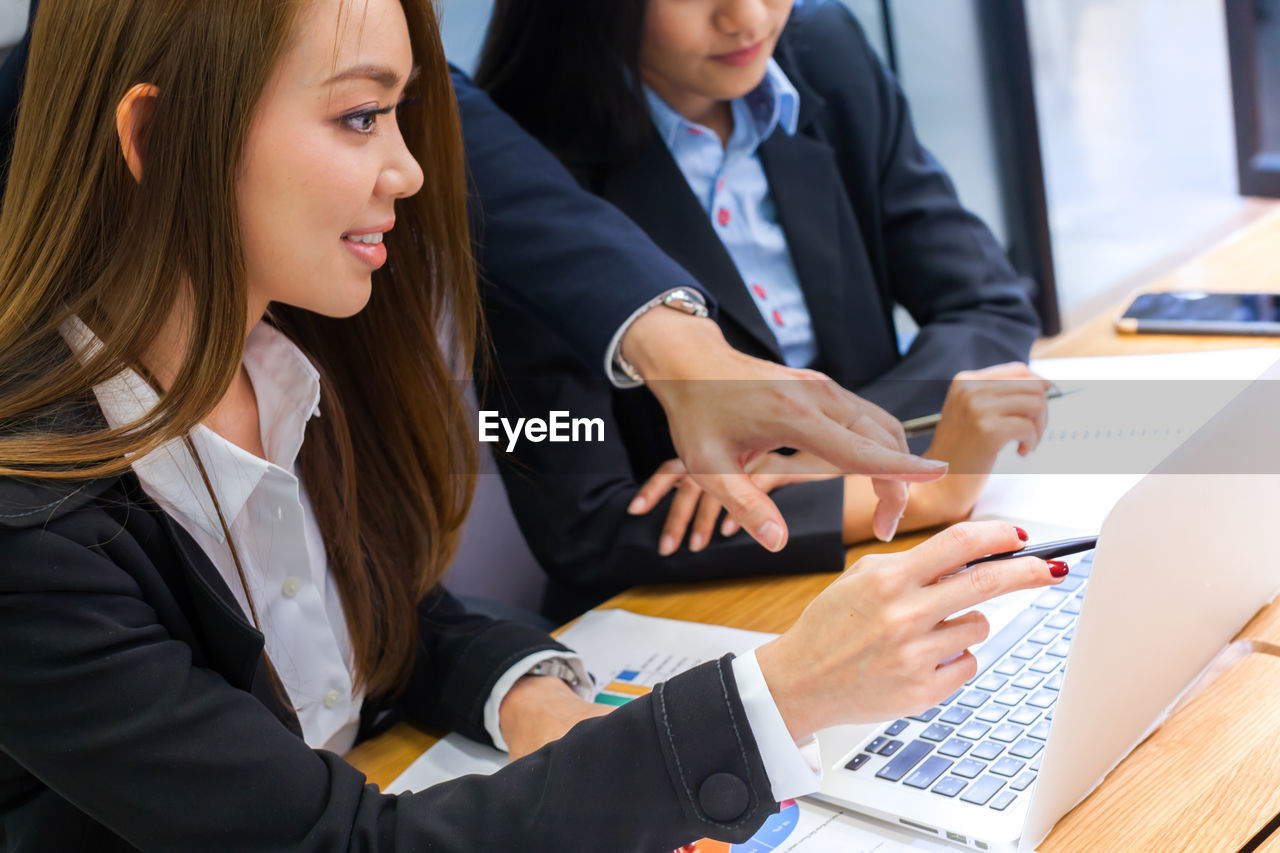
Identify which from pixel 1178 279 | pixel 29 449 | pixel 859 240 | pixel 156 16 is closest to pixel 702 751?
pixel 29 449

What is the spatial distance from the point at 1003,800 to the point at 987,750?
44 millimetres

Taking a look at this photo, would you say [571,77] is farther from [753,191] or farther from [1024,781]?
[1024,781]

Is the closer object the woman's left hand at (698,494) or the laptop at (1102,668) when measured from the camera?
the laptop at (1102,668)

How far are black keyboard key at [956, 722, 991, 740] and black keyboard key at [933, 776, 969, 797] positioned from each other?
38 mm

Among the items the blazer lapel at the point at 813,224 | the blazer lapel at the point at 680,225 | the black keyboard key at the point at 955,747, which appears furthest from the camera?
the blazer lapel at the point at 813,224

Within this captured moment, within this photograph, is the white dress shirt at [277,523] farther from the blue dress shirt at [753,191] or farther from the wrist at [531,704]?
the blue dress shirt at [753,191]

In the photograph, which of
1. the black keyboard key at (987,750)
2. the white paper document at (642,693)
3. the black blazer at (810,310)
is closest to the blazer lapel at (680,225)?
the black blazer at (810,310)

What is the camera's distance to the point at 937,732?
0.66 m

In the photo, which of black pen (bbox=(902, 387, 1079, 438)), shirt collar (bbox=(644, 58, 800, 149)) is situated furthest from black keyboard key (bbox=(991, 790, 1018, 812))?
shirt collar (bbox=(644, 58, 800, 149))

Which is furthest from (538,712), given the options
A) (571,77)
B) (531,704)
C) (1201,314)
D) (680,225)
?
(1201,314)

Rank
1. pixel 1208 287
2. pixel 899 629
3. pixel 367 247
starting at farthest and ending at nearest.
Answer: pixel 1208 287 < pixel 367 247 < pixel 899 629

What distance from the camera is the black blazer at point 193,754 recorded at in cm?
56

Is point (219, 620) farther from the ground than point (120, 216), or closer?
closer

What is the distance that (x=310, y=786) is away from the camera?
1.99ft
